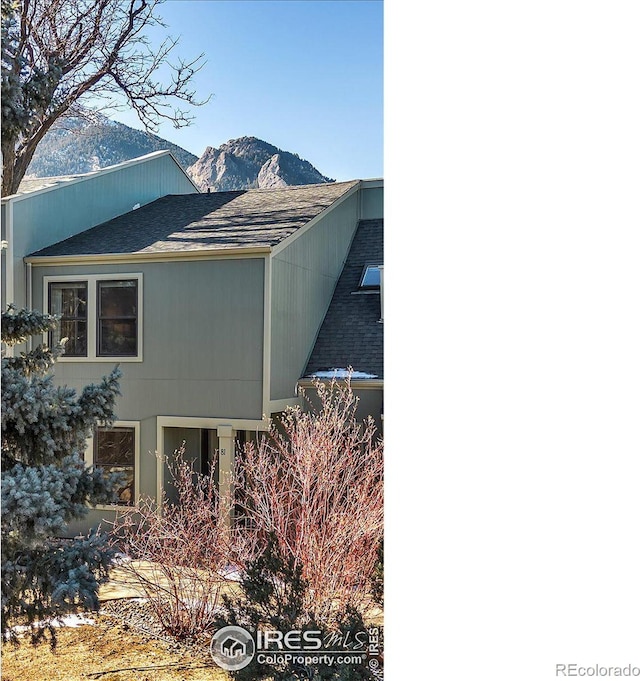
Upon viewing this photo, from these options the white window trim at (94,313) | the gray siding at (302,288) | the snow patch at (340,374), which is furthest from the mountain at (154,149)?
the snow patch at (340,374)

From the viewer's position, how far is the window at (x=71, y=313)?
4.85 m

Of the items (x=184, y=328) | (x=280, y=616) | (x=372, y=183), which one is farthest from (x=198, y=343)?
(x=280, y=616)

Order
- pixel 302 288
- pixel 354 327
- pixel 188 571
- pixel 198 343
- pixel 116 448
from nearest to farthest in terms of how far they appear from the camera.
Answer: pixel 188 571, pixel 198 343, pixel 116 448, pixel 302 288, pixel 354 327

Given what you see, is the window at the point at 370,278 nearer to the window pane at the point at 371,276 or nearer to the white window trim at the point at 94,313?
the window pane at the point at 371,276

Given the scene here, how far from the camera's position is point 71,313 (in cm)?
489

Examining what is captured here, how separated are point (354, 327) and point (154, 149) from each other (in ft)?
6.84

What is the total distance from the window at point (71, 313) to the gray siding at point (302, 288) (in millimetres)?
1502

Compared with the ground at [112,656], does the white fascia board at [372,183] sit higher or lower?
higher

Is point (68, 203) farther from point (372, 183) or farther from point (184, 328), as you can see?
point (372, 183)
